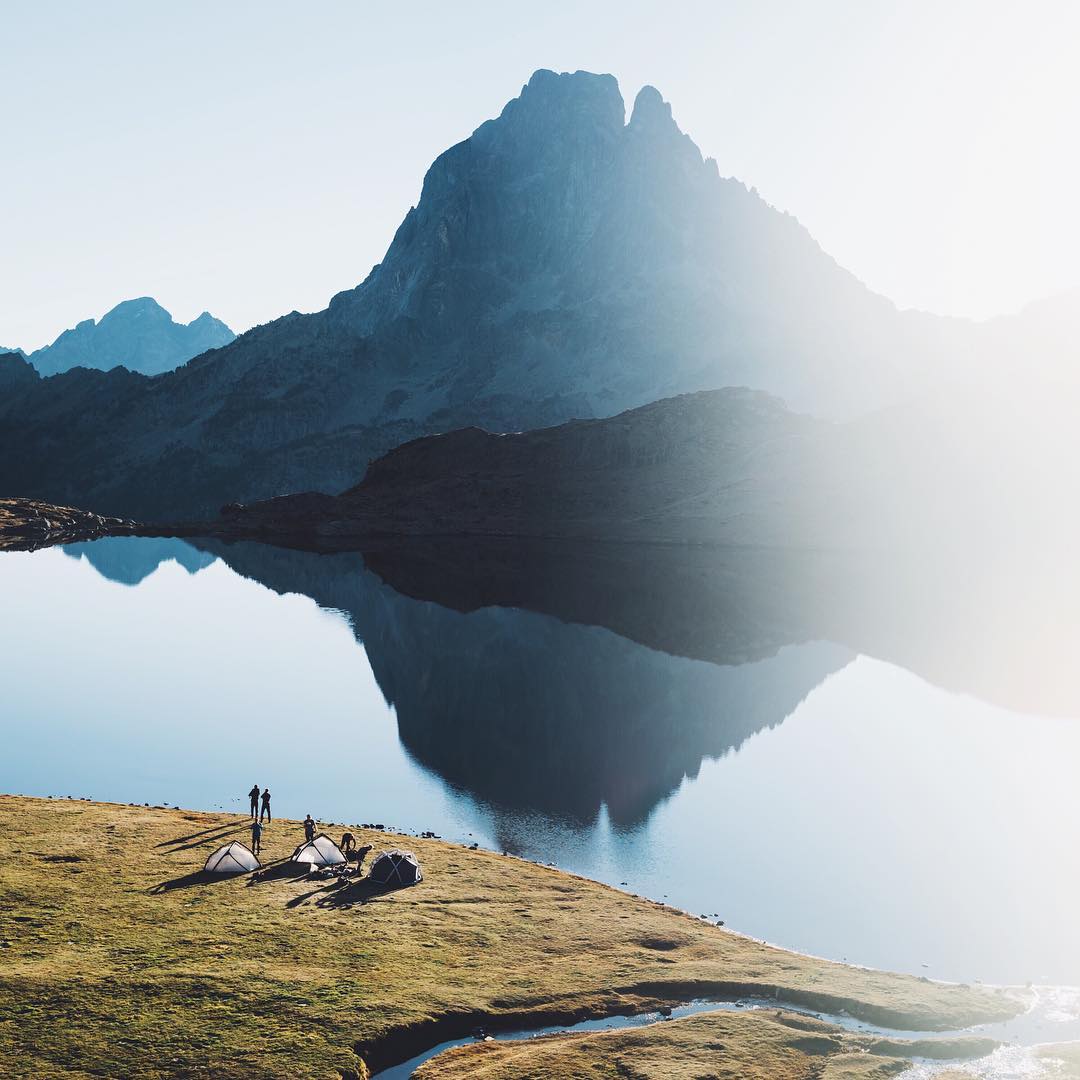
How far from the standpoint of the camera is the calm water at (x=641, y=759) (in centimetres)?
5894

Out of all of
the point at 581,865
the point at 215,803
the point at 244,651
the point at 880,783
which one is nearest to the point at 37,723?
the point at 215,803

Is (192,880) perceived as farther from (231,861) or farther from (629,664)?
(629,664)

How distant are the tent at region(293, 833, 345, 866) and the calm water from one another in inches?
616

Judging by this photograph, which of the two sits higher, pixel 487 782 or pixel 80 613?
pixel 80 613

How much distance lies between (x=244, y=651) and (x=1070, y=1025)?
12085 centimetres

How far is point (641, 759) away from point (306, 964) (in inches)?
2094

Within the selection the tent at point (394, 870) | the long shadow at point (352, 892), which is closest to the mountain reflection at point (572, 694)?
the tent at point (394, 870)

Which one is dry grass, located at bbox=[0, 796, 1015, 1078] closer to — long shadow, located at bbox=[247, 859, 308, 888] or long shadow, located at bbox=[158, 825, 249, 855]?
long shadow, located at bbox=[158, 825, 249, 855]

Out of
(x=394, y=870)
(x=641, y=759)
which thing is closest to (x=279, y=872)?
(x=394, y=870)

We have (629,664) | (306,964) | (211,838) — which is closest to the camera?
(306,964)

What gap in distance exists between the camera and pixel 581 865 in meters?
62.0

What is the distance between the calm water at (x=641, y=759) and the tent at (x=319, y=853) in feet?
51.3

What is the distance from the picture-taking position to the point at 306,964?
126 feet

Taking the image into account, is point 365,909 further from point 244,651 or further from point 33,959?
point 244,651
